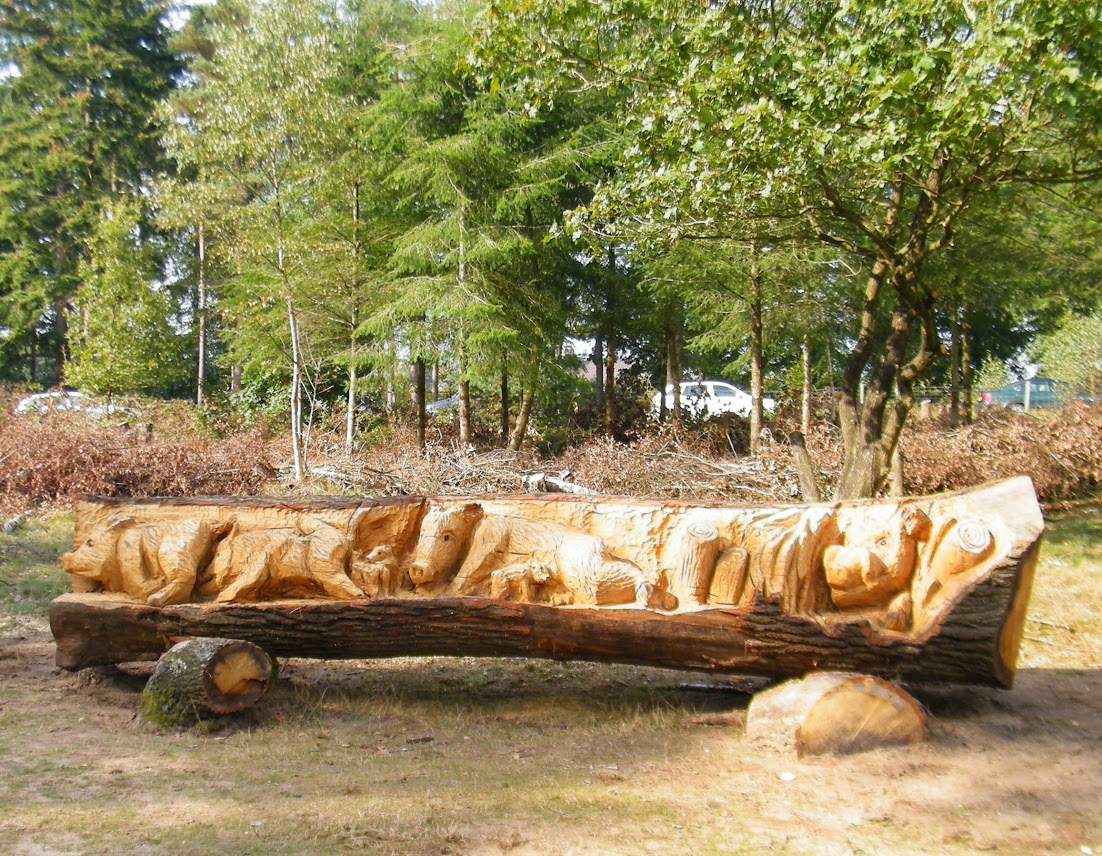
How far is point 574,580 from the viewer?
5.23 meters

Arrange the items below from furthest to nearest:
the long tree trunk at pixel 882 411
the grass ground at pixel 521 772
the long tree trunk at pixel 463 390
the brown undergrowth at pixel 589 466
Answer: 1. the long tree trunk at pixel 463 390
2. the brown undergrowth at pixel 589 466
3. the long tree trunk at pixel 882 411
4. the grass ground at pixel 521 772

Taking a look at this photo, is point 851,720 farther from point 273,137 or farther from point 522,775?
point 273,137

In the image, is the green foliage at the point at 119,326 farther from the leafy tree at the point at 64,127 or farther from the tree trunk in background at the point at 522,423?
the tree trunk in background at the point at 522,423

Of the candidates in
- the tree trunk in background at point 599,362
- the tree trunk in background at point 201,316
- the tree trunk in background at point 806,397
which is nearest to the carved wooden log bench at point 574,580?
the tree trunk in background at point 806,397

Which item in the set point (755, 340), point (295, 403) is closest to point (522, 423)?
point (295, 403)

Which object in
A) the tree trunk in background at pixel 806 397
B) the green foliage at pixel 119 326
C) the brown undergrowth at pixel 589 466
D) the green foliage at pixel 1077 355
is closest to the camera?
the brown undergrowth at pixel 589 466

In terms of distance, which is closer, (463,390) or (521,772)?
(521,772)

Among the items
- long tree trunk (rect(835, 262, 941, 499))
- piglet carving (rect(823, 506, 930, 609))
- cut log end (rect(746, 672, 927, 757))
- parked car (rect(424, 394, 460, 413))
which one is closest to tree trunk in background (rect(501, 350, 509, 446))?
parked car (rect(424, 394, 460, 413))

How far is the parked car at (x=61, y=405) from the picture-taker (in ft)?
48.0

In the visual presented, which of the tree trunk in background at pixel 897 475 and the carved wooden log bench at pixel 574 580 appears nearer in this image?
Answer: the carved wooden log bench at pixel 574 580

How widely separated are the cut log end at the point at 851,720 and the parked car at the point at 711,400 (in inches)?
452

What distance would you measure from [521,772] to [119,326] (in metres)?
15.8

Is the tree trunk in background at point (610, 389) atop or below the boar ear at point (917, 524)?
atop

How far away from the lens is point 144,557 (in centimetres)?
555
